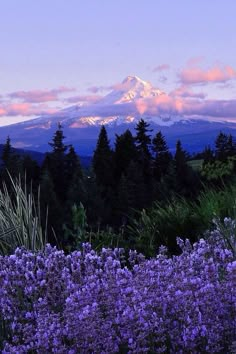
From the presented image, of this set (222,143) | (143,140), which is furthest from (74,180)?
(222,143)

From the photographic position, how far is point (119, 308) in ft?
10.7

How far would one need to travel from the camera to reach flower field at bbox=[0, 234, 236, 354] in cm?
308

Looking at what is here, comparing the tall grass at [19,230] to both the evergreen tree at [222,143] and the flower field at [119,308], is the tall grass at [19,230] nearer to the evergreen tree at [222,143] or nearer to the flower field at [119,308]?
the flower field at [119,308]

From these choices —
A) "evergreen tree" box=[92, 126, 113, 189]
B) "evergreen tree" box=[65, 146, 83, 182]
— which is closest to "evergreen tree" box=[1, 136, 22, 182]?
"evergreen tree" box=[65, 146, 83, 182]

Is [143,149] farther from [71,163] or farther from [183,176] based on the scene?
[71,163]

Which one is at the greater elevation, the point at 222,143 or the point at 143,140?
the point at 143,140

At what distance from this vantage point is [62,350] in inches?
118

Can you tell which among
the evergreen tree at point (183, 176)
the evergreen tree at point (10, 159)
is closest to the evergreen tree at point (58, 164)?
the evergreen tree at point (10, 159)

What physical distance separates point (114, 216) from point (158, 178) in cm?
1139

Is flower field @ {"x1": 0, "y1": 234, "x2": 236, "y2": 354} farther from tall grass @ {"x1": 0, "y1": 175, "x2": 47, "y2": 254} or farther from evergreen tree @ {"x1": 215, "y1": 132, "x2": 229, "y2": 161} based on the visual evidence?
evergreen tree @ {"x1": 215, "y1": 132, "x2": 229, "y2": 161}

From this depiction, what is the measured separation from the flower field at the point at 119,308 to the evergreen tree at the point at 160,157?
85.5 meters

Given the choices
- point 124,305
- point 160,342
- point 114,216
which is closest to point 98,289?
point 124,305

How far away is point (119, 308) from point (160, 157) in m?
91.6

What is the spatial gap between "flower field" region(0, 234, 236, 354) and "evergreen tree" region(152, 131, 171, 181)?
281 ft
